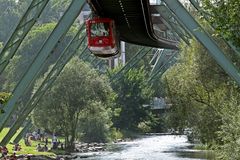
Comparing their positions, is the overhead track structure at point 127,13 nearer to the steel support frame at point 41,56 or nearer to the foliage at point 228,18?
the steel support frame at point 41,56

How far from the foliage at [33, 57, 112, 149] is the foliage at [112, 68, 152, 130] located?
84.4 feet

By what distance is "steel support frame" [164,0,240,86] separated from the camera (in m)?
22.7

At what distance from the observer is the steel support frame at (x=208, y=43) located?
22656mm

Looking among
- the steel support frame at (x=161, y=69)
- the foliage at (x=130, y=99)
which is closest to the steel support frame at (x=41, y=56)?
the foliage at (x=130, y=99)

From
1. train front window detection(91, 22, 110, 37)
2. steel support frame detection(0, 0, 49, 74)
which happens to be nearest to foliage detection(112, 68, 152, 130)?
train front window detection(91, 22, 110, 37)

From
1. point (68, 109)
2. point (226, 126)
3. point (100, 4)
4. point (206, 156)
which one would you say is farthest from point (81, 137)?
point (226, 126)

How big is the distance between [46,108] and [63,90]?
83.4 inches

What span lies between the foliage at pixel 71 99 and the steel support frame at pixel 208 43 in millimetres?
25450

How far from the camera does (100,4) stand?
2877 centimetres

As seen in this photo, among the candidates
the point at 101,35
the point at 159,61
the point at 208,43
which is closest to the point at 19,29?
the point at 101,35

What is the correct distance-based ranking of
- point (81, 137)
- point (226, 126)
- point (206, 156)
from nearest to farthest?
point (226, 126) → point (206, 156) → point (81, 137)

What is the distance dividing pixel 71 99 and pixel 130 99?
29.1m

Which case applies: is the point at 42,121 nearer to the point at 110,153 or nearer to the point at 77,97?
the point at 77,97

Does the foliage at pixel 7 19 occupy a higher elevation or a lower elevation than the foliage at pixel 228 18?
higher
